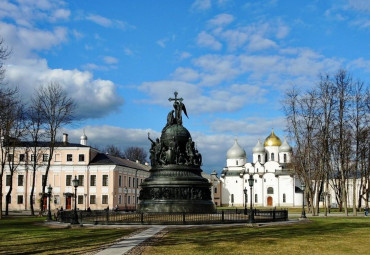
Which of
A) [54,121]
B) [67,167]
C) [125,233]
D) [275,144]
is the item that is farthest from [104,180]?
[275,144]

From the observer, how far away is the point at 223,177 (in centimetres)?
12169

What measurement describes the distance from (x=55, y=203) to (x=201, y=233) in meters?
52.1

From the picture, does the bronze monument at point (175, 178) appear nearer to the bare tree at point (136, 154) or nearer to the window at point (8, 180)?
the window at point (8, 180)

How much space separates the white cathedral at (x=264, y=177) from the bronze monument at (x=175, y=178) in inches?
3072

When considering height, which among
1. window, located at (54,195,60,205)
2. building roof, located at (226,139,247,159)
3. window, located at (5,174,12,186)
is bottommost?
window, located at (54,195,60,205)

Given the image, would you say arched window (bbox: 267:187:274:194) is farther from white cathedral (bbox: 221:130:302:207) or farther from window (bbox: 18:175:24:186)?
window (bbox: 18:175:24:186)

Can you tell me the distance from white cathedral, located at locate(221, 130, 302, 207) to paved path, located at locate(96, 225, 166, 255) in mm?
89113

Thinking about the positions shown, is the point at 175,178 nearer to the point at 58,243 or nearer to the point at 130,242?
the point at 130,242

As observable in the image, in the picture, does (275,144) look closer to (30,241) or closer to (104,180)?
(104,180)

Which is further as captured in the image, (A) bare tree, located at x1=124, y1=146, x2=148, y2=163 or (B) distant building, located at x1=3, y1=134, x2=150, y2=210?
(A) bare tree, located at x1=124, y1=146, x2=148, y2=163

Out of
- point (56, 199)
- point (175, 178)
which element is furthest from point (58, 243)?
point (56, 199)

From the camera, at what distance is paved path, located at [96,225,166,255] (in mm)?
15705

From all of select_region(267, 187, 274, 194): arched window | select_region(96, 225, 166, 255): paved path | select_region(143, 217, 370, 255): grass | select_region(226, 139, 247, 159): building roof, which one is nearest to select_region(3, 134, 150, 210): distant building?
select_region(96, 225, 166, 255): paved path

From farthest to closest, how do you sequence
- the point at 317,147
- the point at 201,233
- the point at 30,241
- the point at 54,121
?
the point at 317,147
the point at 54,121
the point at 201,233
the point at 30,241
